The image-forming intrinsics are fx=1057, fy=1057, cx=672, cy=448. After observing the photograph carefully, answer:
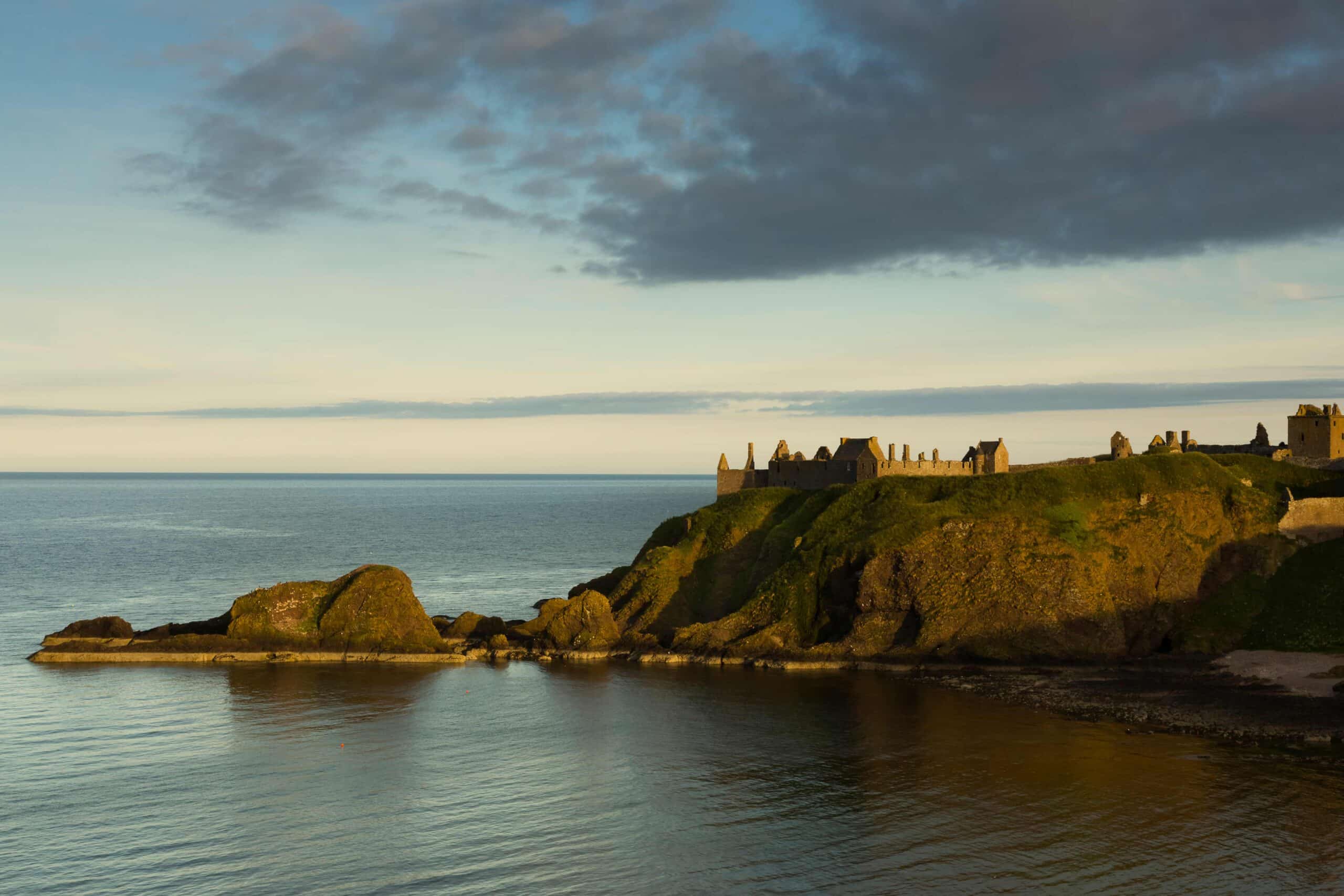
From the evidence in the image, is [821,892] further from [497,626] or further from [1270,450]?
[1270,450]

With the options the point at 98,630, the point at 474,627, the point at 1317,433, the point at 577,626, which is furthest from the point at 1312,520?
the point at 98,630

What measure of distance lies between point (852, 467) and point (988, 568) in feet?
85.5

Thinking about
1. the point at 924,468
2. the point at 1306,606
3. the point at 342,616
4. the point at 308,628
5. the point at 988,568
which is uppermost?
the point at 924,468

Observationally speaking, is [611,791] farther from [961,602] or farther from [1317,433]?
[1317,433]

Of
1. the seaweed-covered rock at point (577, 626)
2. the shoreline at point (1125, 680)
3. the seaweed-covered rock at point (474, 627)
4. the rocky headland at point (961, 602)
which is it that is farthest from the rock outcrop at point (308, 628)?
the seaweed-covered rock at point (577, 626)

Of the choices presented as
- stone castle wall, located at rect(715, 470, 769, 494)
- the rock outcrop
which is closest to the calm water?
the rock outcrop

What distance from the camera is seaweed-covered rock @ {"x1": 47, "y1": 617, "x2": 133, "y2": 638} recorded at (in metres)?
94.1

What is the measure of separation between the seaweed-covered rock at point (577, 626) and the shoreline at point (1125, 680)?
1699mm

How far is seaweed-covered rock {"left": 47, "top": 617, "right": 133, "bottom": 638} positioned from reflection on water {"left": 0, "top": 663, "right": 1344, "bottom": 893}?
59.8 feet

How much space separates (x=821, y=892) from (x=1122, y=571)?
57.7 m

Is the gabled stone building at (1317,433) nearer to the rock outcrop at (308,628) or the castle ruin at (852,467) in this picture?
the castle ruin at (852,467)

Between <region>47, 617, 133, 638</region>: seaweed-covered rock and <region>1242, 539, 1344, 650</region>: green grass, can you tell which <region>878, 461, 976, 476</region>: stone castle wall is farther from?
<region>47, 617, 133, 638</region>: seaweed-covered rock

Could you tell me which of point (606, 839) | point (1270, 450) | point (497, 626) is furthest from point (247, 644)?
point (1270, 450)

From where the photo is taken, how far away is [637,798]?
55.2 meters
